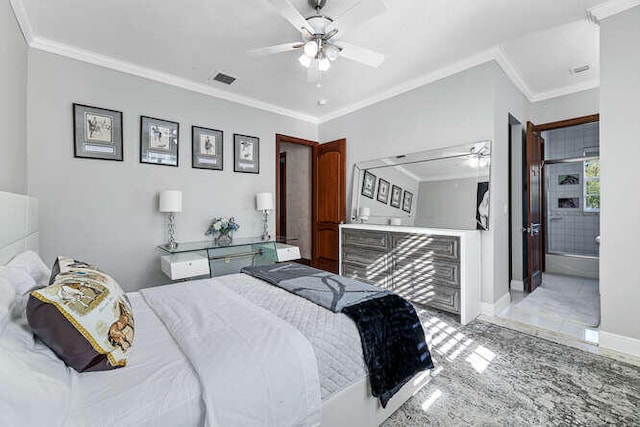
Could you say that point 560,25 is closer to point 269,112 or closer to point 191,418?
point 269,112

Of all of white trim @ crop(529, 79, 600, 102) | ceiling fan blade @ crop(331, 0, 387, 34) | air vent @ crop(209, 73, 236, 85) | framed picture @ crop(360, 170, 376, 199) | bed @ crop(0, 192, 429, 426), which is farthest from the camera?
framed picture @ crop(360, 170, 376, 199)

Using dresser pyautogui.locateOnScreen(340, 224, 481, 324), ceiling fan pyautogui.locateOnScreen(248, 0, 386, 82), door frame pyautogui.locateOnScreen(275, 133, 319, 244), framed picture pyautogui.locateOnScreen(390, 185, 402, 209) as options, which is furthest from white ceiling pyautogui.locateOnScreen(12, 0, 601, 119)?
dresser pyautogui.locateOnScreen(340, 224, 481, 324)

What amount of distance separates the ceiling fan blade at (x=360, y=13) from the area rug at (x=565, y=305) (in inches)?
132

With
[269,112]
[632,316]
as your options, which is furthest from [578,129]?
[269,112]

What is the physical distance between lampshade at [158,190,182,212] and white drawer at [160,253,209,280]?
1.70 ft

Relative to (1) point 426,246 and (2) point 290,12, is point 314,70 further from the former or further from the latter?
(1) point 426,246

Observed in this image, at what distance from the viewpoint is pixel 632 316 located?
7.22 ft

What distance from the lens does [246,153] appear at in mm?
3990

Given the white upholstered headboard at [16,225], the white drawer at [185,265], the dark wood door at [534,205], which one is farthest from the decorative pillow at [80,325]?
the dark wood door at [534,205]

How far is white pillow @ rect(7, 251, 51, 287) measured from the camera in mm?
1440

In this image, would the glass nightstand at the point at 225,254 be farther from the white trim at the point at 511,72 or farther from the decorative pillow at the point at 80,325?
the white trim at the point at 511,72

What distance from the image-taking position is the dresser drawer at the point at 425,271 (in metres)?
2.87

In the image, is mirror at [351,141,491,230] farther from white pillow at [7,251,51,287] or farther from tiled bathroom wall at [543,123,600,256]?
white pillow at [7,251,51,287]

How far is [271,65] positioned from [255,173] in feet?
4.92
